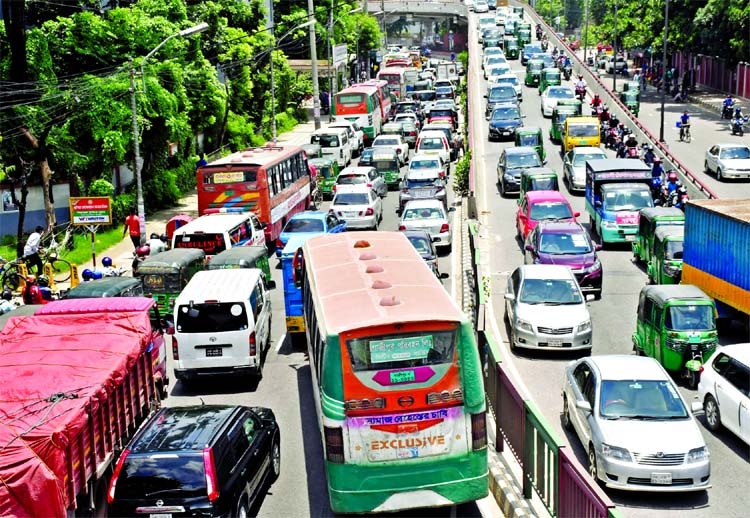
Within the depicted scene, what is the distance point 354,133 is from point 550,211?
90.6 feet

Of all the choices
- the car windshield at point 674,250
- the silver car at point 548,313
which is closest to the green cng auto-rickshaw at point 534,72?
the car windshield at point 674,250

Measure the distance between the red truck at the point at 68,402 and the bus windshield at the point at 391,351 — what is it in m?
3.64

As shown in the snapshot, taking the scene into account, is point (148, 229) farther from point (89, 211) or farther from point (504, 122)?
point (504, 122)

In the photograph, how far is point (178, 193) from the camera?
47.8 metres

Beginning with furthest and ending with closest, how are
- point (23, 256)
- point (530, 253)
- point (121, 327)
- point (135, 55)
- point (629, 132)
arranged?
point (629, 132) → point (135, 55) → point (23, 256) → point (530, 253) → point (121, 327)

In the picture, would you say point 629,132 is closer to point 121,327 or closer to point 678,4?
point 678,4

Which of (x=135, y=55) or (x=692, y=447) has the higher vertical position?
(x=135, y=55)

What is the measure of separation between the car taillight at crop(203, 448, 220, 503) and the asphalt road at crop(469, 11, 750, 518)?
5.59 m

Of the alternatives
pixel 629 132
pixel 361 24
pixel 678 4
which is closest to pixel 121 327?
pixel 629 132

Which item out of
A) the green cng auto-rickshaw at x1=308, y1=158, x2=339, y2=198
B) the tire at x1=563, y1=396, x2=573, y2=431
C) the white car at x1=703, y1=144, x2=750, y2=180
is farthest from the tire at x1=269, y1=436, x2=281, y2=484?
the white car at x1=703, y1=144, x2=750, y2=180

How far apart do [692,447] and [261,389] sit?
359 inches

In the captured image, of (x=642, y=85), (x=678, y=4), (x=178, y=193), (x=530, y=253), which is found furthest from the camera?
(x=642, y=85)

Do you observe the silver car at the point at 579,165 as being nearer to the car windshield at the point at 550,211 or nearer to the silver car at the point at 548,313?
the car windshield at the point at 550,211

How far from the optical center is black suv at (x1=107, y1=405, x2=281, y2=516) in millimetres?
12672
